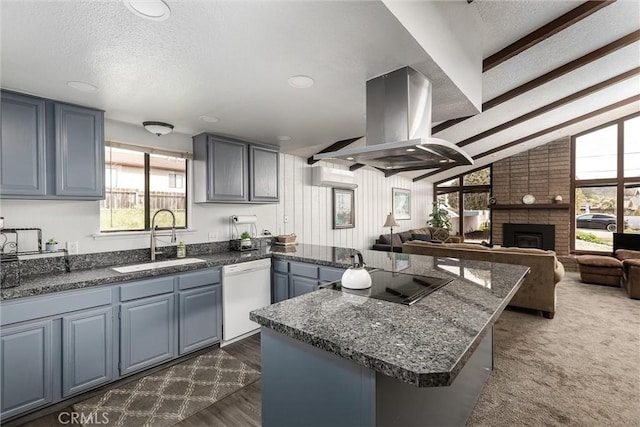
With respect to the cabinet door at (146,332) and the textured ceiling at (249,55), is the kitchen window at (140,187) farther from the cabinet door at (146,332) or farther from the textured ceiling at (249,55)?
the cabinet door at (146,332)

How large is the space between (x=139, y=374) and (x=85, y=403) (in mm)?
381

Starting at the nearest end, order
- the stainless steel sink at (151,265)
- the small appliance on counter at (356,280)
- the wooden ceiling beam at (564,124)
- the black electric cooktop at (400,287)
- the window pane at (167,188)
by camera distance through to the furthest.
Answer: the black electric cooktop at (400,287)
the small appliance on counter at (356,280)
the stainless steel sink at (151,265)
the window pane at (167,188)
the wooden ceiling beam at (564,124)

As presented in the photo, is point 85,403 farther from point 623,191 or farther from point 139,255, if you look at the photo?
point 623,191

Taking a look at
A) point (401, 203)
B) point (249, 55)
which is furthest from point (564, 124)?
point (249, 55)

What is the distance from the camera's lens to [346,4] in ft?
4.27

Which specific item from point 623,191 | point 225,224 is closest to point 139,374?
point 225,224

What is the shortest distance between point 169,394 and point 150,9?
2.47 metres

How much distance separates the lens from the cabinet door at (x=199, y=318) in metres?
2.70

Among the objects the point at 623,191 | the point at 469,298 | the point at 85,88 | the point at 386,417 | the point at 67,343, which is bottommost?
the point at 67,343

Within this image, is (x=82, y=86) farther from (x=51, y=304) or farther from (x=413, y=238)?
(x=413, y=238)

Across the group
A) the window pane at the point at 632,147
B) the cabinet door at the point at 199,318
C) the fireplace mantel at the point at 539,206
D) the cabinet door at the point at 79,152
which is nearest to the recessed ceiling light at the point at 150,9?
the cabinet door at the point at 79,152

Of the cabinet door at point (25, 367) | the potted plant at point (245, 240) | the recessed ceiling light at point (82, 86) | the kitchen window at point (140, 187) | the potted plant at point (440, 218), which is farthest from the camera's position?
the potted plant at point (440, 218)

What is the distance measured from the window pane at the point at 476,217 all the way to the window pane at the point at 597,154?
2084mm

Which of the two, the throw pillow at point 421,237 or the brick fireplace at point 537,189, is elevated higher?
the brick fireplace at point 537,189
